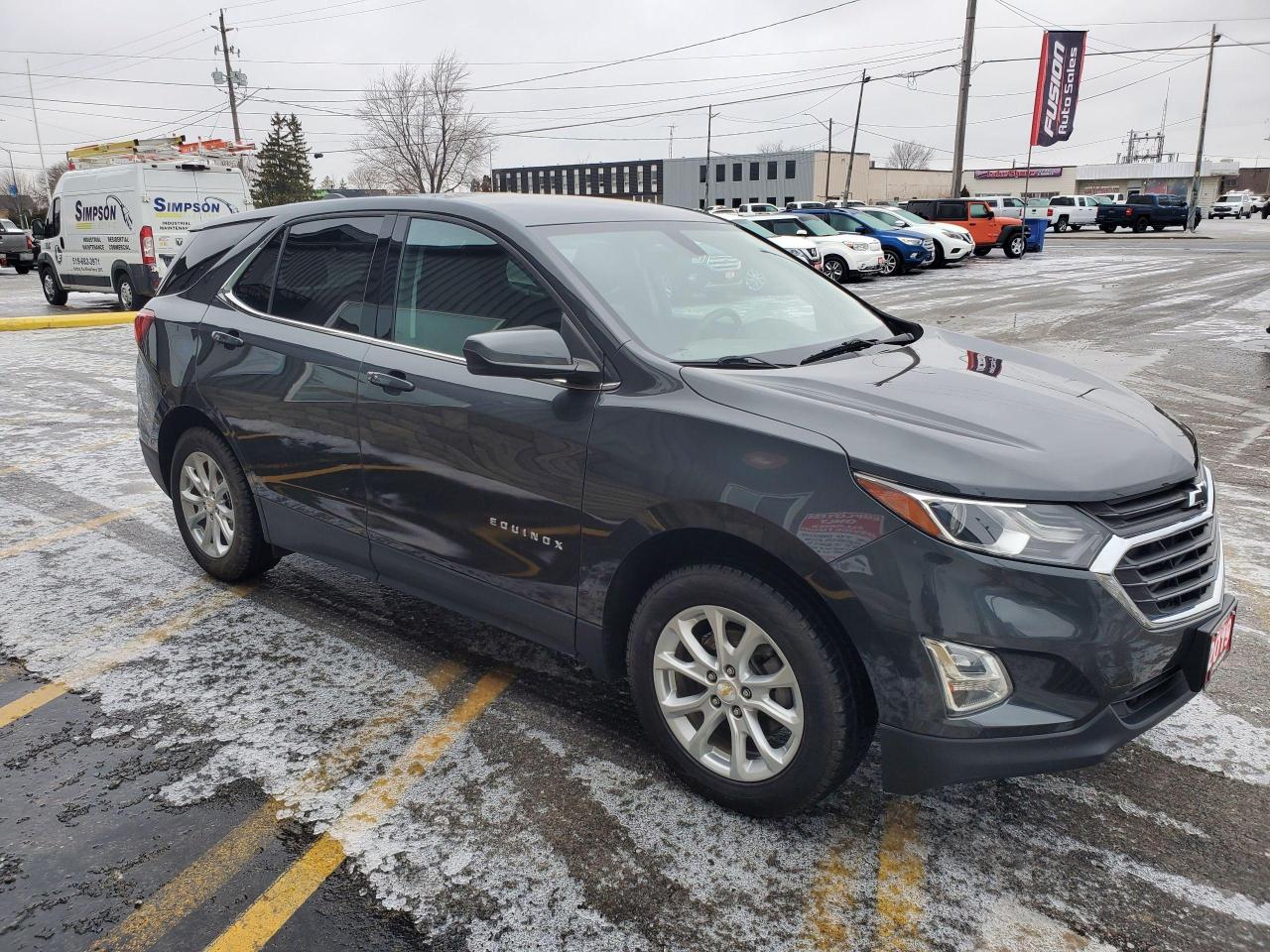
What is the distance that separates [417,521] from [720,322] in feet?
4.27

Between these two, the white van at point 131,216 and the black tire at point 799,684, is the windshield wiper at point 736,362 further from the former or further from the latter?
the white van at point 131,216

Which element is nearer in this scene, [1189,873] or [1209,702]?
[1189,873]

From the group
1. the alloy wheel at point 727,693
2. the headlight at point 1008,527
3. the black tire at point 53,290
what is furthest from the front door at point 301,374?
the black tire at point 53,290

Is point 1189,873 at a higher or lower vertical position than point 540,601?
lower

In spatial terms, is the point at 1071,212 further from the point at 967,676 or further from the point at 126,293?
the point at 967,676

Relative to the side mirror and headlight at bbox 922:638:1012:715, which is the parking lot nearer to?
headlight at bbox 922:638:1012:715

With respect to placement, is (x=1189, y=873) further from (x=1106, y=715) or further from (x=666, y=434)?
(x=666, y=434)

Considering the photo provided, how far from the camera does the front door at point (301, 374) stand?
369 cm

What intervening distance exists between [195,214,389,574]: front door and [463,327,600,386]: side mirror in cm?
92

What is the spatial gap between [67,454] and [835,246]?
17756 mm

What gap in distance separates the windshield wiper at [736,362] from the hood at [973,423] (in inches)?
Answer: 2.8

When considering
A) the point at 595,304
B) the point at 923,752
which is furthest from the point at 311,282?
the point at 923,752

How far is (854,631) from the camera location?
241cm

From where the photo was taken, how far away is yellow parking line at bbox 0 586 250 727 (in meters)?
3.44
